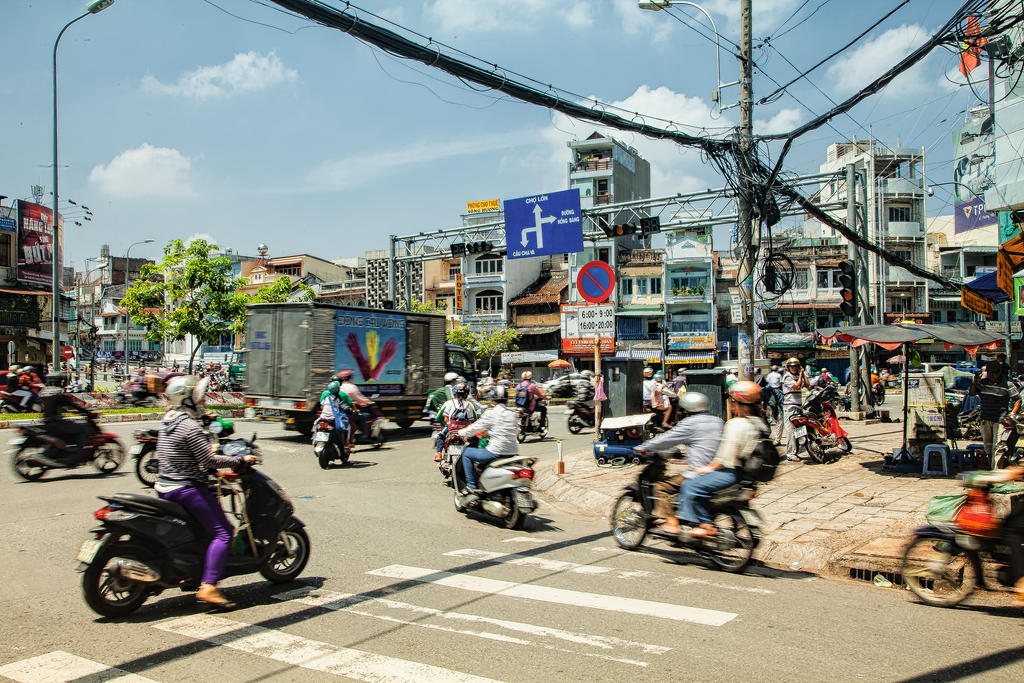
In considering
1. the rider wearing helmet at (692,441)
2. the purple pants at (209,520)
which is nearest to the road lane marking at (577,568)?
the rider wearing helmet at (692,441)

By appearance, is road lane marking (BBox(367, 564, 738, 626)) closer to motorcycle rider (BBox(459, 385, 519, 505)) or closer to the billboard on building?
motorcycle rider (BBox(459, 385, 519, 505))

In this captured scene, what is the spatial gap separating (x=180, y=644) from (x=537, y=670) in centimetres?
219

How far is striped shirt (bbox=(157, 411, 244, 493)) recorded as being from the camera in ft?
16.7

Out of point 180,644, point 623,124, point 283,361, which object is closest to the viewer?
point 180,644

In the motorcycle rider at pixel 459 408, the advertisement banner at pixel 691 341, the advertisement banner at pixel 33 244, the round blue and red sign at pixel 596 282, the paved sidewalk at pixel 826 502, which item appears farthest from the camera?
the advertisement banner at pixel 691 341

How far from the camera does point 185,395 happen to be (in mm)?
5297

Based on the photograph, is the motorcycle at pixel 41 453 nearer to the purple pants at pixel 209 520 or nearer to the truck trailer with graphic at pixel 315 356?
the truck trailer with graphic at pixel 315 356

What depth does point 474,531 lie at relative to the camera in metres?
8.08

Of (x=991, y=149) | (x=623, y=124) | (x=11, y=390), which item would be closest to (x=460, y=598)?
(x=623, y=124)

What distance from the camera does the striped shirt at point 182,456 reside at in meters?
5.09

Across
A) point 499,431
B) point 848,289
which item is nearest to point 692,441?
point 499,431

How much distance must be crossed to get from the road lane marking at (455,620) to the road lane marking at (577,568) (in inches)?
61.0

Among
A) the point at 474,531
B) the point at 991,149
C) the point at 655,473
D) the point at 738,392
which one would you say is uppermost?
the point at 991,149

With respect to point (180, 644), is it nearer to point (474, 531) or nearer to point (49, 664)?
point (49, 664)
